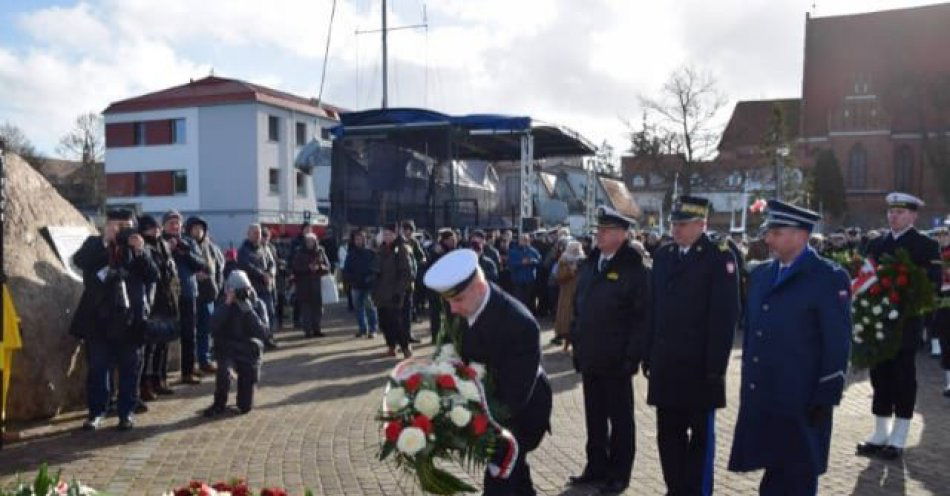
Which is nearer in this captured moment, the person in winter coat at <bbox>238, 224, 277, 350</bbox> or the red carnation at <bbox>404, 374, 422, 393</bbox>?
the red carnation at <bbox>404, 374, 422, 393</bbox>

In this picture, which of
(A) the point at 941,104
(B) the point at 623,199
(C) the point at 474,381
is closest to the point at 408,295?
(C) the point at 474,381

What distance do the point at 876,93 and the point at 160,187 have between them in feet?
188

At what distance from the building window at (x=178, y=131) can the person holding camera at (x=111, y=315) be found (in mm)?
41368

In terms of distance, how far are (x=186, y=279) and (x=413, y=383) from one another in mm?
7216

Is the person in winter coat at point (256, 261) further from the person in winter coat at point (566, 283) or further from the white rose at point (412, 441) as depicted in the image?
the white rose at point (412, 441)

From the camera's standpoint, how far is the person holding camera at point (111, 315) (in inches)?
304

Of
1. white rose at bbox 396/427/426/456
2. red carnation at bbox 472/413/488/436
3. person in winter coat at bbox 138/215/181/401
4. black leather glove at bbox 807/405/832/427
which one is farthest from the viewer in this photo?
person in winter coat at bbox 138/215/181/401

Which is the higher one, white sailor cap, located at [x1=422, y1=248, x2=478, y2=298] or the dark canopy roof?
the dark canopy roof

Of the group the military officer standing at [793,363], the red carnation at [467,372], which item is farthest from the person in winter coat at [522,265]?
the red carnation at [467,372]

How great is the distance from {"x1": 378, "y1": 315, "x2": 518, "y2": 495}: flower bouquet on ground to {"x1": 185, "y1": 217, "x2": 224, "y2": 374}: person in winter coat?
24.3ft

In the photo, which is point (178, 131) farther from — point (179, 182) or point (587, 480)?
point (587, 480)

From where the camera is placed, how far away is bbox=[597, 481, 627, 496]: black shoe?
6.08 m

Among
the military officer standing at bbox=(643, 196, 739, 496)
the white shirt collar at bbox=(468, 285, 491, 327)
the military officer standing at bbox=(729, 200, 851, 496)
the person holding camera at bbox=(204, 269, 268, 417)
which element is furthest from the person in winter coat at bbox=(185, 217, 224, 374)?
the military officer standing at bbox=(729, 200, 851, 496)

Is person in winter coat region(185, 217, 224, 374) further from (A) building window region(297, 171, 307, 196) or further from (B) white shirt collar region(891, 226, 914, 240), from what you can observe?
(A) building window region(297, 171, 307, 196)
